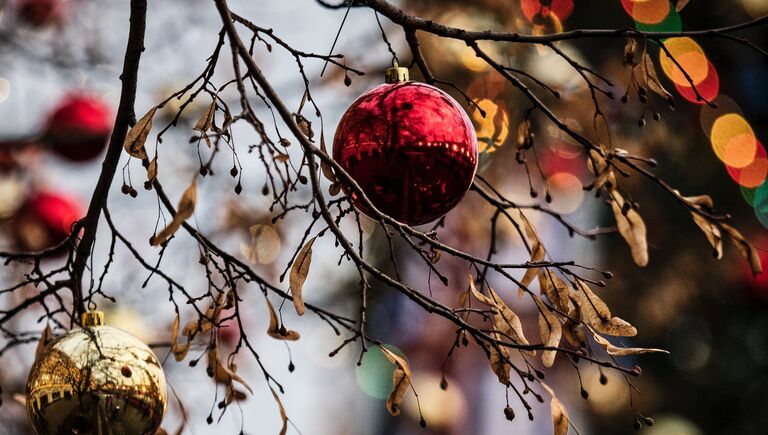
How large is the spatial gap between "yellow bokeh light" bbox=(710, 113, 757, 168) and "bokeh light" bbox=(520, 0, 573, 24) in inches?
44.0

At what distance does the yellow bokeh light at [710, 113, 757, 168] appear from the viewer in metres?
5.63

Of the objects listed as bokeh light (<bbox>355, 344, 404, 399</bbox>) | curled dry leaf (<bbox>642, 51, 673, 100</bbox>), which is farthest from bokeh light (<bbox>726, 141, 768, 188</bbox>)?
curled dry leaf (<bbox>642, 51, 673, 100</bbox>)

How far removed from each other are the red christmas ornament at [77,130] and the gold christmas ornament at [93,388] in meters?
1.65

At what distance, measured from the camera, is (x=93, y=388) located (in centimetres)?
176

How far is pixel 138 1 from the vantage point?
1747 millimetres

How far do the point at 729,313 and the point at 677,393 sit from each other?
56cm

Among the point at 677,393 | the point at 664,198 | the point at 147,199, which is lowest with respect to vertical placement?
the point at 677,393

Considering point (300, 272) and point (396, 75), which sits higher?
point (396, 75)

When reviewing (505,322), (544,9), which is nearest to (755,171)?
(544,9)

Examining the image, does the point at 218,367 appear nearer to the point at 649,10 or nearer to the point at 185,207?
the point at 185,207

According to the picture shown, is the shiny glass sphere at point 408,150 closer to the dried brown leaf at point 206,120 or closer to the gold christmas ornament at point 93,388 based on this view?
the dried brown leaf at point 206,120

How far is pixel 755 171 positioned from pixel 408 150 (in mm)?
4502

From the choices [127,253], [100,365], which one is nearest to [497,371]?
[100,365]

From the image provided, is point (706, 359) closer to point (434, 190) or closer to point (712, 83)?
point (712, 83)
